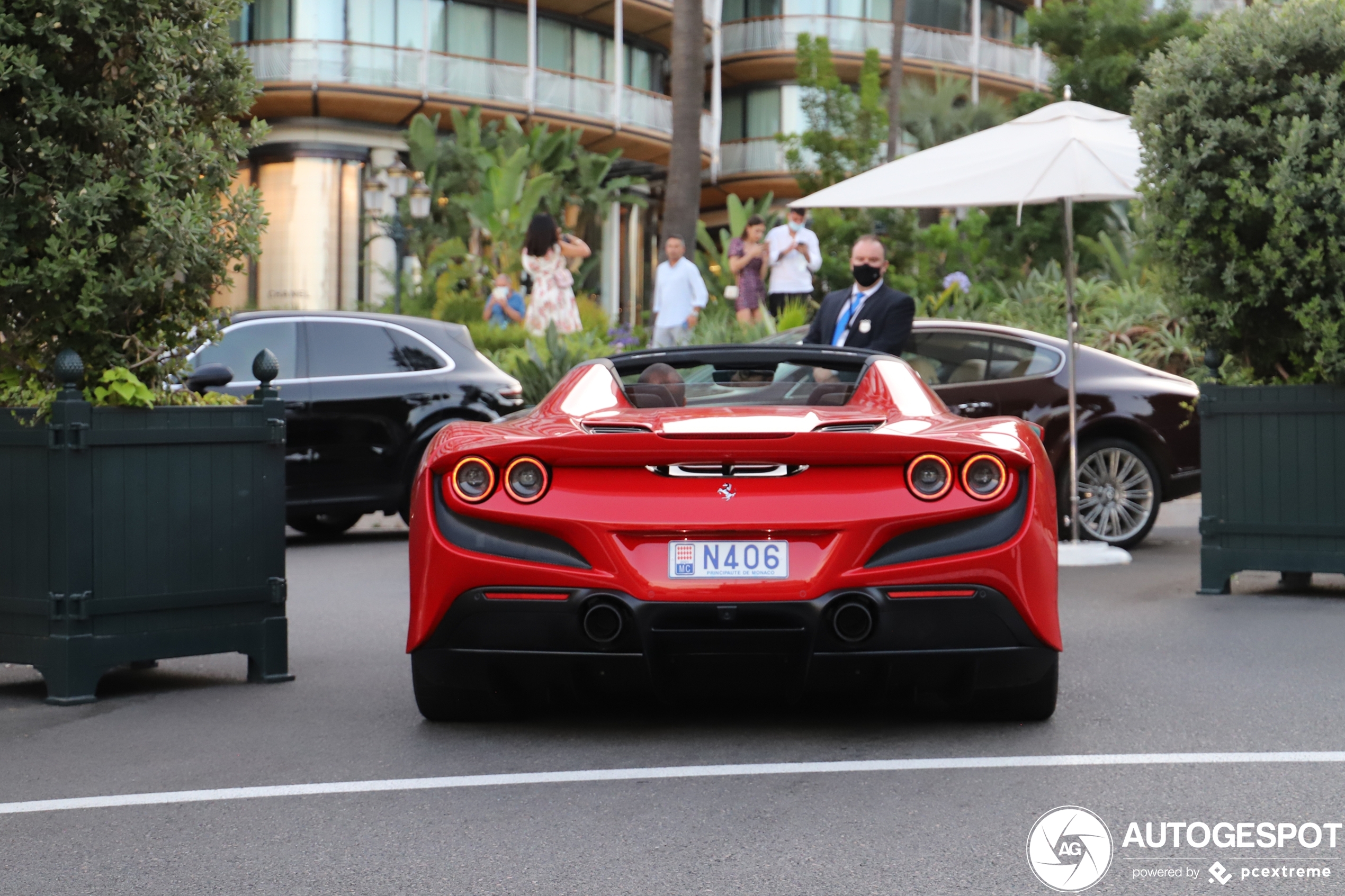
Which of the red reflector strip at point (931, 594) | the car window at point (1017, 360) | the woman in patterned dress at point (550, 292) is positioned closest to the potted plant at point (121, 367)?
the red reflector strip at point (931, 594)

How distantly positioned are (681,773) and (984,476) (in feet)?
4.11

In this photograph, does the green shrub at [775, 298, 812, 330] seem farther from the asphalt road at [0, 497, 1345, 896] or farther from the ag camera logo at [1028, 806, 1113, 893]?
the ag camera logo at [1028, 806, 1113, 893]

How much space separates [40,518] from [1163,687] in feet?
13.3

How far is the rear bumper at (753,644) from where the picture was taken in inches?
201

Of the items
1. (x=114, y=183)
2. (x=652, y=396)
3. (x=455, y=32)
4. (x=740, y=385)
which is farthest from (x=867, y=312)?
(x=455, y=32)

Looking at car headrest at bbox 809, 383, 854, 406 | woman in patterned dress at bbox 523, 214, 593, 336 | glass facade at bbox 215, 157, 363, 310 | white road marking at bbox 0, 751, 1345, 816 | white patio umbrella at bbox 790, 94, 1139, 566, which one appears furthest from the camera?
glass facade at bbox 215, 157, 363, 310

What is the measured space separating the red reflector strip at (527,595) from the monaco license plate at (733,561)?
0.33 m

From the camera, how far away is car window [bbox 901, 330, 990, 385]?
11.6m

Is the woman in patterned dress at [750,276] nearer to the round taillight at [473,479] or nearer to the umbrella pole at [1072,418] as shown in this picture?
the umbrella pole at [1072,418]

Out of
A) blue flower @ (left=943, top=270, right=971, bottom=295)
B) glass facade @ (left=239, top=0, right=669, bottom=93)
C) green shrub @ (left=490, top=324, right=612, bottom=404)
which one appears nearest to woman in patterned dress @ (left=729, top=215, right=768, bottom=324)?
green shrub @ (left=490, top=324, right=612, bottom=404)

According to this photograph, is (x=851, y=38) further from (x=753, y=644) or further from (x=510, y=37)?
(x=753, y=644)

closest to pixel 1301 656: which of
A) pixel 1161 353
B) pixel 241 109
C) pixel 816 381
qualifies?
pixel 816 381

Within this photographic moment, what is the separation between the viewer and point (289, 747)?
5.52 m

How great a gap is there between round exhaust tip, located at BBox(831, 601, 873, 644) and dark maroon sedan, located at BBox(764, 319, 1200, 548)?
21.2ft
